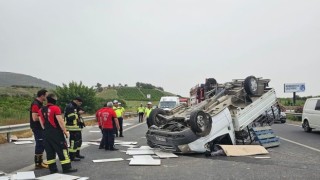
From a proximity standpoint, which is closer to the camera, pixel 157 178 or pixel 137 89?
pixel 157 178

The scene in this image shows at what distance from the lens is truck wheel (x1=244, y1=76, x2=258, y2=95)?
12828 millimetres

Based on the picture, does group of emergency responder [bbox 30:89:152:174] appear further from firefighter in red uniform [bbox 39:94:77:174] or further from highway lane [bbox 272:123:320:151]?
highway lane [bbox 272:123:320:151]

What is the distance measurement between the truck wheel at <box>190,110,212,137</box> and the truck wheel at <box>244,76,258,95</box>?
2713 millimetres

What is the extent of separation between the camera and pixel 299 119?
30.9 metres

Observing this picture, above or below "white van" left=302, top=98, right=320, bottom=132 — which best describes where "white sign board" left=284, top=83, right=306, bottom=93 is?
above

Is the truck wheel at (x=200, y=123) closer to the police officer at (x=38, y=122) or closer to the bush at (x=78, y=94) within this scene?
the police officer at (x=38, y=122)

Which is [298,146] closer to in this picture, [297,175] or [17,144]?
[297,175]

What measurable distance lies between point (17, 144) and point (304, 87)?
39072 millimetres

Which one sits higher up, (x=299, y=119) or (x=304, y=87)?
(x=304, y=87)

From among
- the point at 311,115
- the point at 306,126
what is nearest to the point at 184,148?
the point at 311,115

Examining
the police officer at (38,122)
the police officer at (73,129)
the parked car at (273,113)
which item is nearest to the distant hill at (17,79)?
the parked car at (273,113)

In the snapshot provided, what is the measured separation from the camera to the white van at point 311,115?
711 inches

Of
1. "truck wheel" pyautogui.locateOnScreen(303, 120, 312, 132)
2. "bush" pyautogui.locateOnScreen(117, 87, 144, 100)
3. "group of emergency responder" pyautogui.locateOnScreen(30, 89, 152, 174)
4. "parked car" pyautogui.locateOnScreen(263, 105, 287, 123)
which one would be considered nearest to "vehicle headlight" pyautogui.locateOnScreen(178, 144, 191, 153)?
"group of emergency responder" pyautogui.locateOnScreen(30, 89, 152, 174)

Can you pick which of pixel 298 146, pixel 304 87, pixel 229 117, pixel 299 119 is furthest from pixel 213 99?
pixel 304 87
